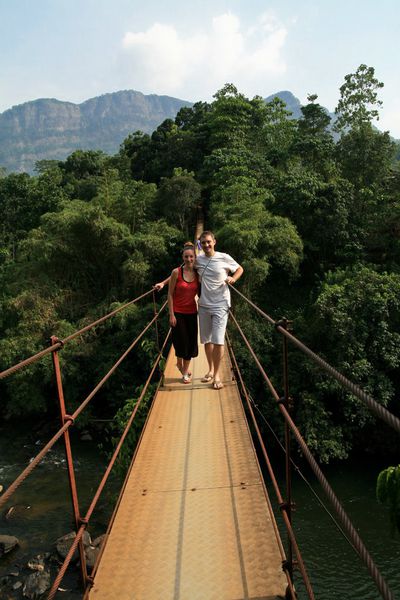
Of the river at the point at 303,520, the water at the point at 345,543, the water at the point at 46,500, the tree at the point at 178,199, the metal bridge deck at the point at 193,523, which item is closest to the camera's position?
the metal bridge deck at the point at 193,523

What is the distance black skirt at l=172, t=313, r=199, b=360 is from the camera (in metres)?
3.92

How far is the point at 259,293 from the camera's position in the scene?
46.4 feet

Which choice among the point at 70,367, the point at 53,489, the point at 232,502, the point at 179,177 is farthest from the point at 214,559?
the point at 179,177

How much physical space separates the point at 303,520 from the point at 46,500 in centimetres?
521

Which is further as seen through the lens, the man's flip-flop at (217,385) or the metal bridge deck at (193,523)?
the man's flip-flop at (217,385)

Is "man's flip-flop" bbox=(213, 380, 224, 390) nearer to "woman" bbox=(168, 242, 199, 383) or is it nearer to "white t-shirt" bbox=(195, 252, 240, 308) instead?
"woman" bbox=(168, 242, 199, 383)

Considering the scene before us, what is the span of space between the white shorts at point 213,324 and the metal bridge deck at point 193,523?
2.16 feet

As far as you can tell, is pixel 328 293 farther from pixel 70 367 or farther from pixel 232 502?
pixel 232 502

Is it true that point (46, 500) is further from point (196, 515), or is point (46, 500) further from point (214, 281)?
point (196, 515)

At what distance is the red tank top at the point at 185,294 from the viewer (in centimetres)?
384

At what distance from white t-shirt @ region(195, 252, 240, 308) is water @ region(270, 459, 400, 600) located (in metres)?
6.03

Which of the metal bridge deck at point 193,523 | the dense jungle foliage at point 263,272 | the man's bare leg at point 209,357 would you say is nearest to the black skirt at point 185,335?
the man's bare leg at point 209,357

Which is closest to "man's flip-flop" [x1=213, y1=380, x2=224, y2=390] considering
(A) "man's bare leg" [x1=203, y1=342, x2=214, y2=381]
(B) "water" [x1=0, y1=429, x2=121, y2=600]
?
(A) "man's bare leg" [x1=203, y1=342, x2=214, y2=381]

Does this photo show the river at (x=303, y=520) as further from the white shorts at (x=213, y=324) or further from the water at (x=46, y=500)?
the white shorts at (x=213, y=324)
